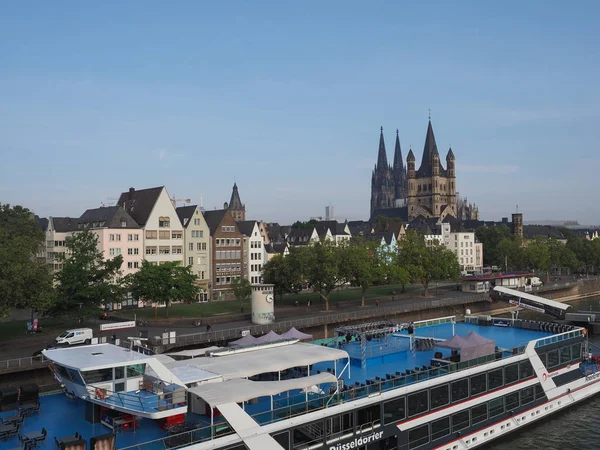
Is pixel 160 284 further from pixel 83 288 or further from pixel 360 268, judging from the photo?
pixel 360 268

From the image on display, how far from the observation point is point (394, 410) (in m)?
24.7

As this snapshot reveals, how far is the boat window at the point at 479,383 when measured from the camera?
28.3m

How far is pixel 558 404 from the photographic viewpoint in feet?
110

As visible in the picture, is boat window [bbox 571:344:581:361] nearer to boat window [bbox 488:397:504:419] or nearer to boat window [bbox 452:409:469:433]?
boat window [bbox 488:397:504:419]

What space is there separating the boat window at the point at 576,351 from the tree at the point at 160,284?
3851 centimetres

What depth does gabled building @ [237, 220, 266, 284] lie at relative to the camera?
9506 centimetres

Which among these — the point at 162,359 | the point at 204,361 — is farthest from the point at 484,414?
the point at 162,359

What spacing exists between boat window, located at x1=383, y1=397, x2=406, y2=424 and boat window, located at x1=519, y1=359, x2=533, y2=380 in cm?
961

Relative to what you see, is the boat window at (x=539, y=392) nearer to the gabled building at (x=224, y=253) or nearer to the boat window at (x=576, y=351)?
the boat window at (x=576, y=351)

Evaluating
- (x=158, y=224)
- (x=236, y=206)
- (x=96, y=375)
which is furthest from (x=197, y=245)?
(x=236, y=206)

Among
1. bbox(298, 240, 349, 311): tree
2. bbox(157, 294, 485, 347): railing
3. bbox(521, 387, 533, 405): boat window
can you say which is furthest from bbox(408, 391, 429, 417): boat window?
bbox(298, 240, 349, 311): tree

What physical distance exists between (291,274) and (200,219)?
19892 millimetres

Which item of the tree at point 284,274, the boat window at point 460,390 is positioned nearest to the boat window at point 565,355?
the boat window at point 460,390

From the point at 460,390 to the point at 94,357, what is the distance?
16823mm
